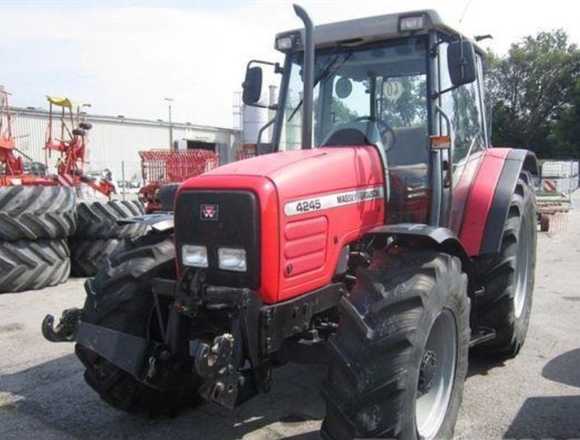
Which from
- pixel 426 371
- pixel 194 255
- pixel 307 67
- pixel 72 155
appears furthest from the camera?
pixel 72 155

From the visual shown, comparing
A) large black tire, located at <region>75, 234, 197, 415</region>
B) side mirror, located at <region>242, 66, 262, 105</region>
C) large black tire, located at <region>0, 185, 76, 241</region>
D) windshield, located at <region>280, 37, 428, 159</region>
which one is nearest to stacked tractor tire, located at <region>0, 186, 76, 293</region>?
large black tire, located at <region>0, 185, 76, 241</region>

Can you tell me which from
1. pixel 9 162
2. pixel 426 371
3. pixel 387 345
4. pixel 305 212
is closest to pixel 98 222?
pixel 305 212

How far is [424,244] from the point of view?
348 centimetres

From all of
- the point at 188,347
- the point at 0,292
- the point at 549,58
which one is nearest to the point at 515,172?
the point at 188,347

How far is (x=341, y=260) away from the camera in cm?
349

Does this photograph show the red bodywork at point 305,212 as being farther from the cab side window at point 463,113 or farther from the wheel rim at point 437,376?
the cab side window at point 463,113

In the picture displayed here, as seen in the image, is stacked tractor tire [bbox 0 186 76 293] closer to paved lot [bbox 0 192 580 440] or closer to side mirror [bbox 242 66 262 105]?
paved lot [bbox 0 192 580 440]

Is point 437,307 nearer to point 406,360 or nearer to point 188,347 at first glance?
point 406,360

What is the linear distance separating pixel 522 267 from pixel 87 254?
5.44 meters

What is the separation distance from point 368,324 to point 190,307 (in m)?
0.92

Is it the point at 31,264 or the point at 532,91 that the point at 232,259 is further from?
the point at 532,91

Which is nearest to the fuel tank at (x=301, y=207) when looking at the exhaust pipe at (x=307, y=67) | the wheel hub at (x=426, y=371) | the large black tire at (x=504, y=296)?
the exhaust pipe at (x=307, y=67)

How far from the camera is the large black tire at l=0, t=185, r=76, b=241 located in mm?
7176

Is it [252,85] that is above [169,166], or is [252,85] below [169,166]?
above
